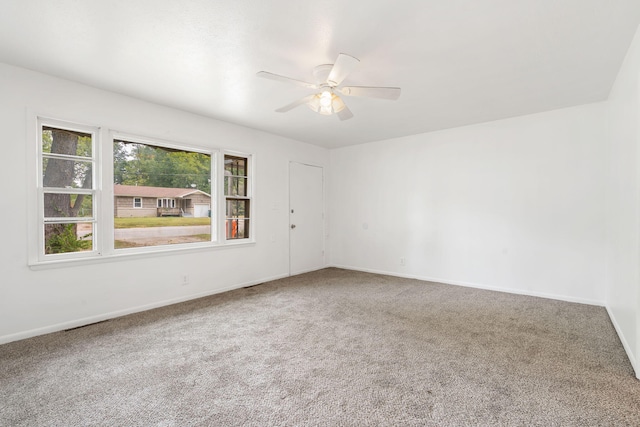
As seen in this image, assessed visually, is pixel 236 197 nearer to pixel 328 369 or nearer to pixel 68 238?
pixel 68 238

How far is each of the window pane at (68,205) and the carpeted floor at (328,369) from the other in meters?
1.17

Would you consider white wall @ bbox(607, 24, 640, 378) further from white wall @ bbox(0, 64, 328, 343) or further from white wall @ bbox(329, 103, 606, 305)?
white wall @ bbox(0, 64, 328, 343)

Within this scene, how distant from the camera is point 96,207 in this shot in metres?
3.26

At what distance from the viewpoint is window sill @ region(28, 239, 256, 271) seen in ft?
9.60

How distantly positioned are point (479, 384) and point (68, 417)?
2.57 meters

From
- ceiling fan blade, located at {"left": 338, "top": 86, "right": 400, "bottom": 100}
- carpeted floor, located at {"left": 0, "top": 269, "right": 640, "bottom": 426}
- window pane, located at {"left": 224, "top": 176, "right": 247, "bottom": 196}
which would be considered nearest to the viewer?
carpeted floor, located at {"left": 0, "top": 269, "right": 640, "bottom": 426}

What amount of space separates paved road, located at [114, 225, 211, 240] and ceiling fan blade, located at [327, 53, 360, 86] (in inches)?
112

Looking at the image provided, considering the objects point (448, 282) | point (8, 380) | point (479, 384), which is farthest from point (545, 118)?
point (8, 380)

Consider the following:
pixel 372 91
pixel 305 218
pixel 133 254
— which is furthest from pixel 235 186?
pixel 372 91

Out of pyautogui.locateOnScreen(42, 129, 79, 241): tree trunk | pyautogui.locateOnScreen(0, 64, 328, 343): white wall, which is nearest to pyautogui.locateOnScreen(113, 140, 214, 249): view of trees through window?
pyautogui.locateOnScreen(0, 64, 328, 343): white wall

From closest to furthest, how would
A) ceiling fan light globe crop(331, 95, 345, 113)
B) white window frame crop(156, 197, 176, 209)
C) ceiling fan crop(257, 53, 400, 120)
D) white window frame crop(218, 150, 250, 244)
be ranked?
1. ceiling fan crop(257, 53, 400, 120)
2. ceiling fan light globe crop(331, 95, 345, 113)
3. white window frame crop(156, 197, 176, 209)
4. white window frame crop(218, 150, 250, 244)

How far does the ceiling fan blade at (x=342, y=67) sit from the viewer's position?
2077 millimetres

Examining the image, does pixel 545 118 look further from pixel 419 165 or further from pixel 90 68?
pixel 90 68

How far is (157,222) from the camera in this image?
389 cm
